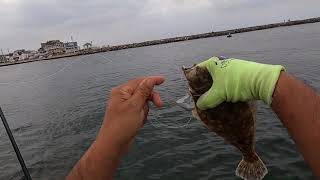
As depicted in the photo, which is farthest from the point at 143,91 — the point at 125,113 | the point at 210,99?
the point at 210,99

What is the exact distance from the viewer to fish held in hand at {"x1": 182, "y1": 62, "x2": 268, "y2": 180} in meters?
3.91

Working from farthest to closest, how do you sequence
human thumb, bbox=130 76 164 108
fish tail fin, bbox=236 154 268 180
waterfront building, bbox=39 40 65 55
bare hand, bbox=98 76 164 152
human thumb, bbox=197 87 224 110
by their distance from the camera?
waterfront building, bbox=39 40 65 55 < fish tail fin, bbox=236 154 268 180 < human thumb, bbox=197 87 224 110 < human thumb, bbox=130 76 164 108 < bare hand, bbox=98 76 164 152

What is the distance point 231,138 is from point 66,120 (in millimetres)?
15093

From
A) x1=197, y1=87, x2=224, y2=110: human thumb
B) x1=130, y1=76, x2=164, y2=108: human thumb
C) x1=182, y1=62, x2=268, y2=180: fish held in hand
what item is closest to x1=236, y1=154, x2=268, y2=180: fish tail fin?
x1=182, y1=62, x2=268, y2=180: fish held in hand

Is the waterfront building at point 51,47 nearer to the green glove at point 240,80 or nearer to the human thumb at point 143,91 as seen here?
the green glove at point 240,80

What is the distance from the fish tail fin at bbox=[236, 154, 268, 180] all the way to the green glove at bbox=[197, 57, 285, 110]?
9.14ft

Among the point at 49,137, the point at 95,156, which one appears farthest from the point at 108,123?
the point at 49,137

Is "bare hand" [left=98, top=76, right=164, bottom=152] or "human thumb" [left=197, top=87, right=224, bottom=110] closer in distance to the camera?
"bare hand" [left=98, top=76, right=164, bottom=152]

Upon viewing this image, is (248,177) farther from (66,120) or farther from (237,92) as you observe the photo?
(66,120)

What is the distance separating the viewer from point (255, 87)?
2979mm

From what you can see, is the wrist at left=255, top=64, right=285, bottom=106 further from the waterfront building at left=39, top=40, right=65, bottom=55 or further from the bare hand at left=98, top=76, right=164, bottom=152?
the waterfront building at left=39, top=40, right=65, bottom=55

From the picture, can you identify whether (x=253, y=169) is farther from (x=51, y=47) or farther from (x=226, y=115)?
(x=51, y=47)

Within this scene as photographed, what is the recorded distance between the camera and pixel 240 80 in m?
3.11

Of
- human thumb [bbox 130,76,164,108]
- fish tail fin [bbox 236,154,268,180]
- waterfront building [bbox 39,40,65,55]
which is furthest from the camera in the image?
waterfront building [bbox 39,40,65,55]
